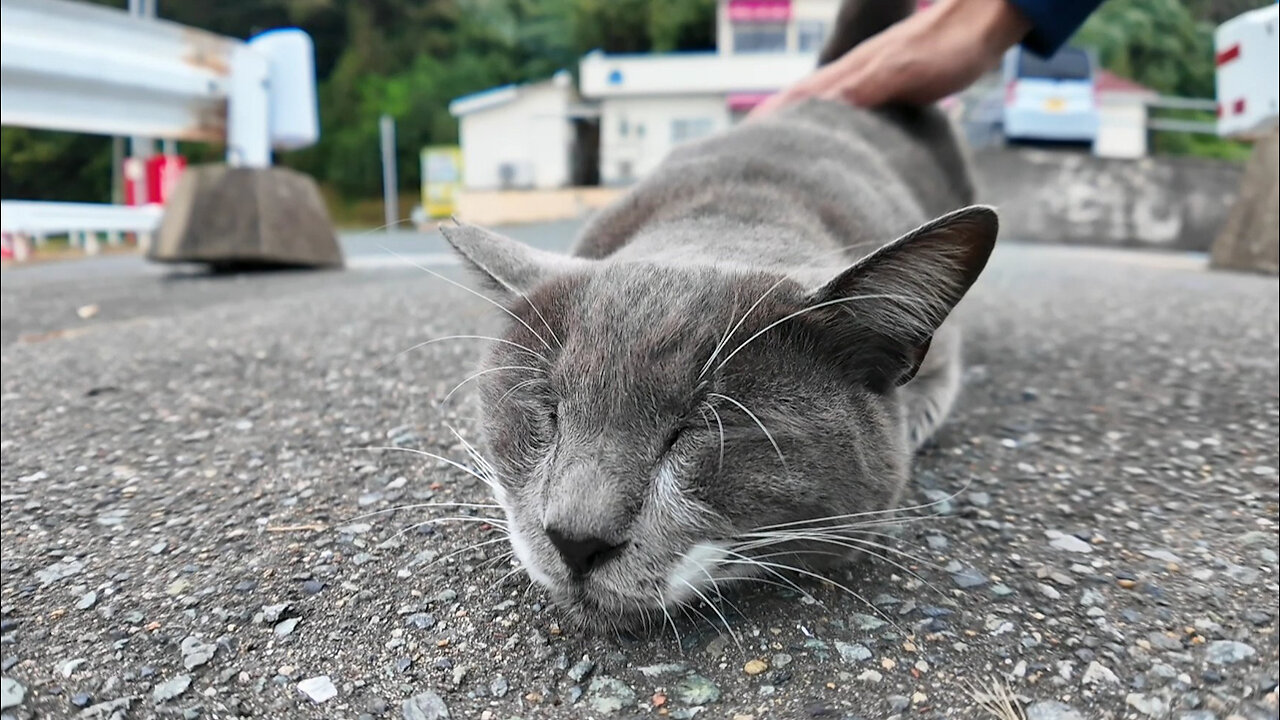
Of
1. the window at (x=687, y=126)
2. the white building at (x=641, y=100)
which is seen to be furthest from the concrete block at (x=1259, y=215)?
the window at (x=687, y=126)

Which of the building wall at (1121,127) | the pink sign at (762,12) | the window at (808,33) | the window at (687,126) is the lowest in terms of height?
the building wall at (1121,127)

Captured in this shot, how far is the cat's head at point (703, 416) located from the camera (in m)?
0.98

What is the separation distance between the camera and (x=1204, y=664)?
0.95m

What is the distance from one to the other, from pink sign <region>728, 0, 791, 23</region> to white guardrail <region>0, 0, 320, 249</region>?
12092 millimetres

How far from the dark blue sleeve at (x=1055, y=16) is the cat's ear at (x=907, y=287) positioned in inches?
54.4

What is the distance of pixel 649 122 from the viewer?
44.9 feet

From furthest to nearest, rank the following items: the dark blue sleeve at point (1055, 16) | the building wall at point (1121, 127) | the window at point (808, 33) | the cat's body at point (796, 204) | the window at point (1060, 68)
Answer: the window at point (808, 33), the window at point (1060, 68), the building wall at point (1121, 127), the dark blue sleeve at point (1055, 16), the cat's body at point (796, 204)

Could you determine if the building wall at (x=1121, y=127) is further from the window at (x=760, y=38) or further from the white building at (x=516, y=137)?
→ the window at (x=760, y=38)

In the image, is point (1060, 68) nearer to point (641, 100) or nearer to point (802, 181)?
point (802, 181)

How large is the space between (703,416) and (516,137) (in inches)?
490

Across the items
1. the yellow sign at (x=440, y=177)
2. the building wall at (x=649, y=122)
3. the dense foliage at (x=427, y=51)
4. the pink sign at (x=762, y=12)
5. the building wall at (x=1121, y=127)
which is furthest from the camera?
the pink sign at (x=762, y=12)

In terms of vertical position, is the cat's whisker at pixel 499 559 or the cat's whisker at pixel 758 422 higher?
the cat's whisker at pixel 758 422

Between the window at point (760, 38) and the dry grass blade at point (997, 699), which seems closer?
the dry grass blade at point (997, 699)

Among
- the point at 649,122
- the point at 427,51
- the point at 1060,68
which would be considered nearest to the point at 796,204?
the point at 1060,68
